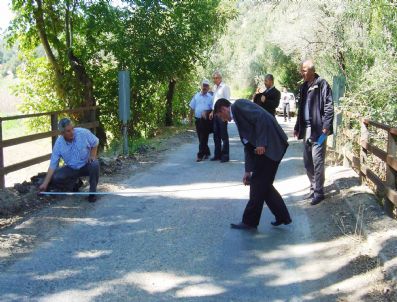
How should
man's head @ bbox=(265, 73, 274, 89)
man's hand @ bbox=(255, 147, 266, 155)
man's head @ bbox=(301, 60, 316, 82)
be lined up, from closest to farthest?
1. man's hand @ bbox=(255, 147, 266, 155)
2. man's head @ bbox=(301, 60, 316, 82)
3. man's head @ bbox=(265, 73, 274, 89)

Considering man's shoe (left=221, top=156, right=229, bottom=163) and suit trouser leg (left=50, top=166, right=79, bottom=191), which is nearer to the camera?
suit trouser leg (left=50, top=166, right=79, bottom=191)

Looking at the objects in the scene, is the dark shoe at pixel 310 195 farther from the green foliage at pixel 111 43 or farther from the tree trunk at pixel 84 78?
the tree trunk at pixel 84 78

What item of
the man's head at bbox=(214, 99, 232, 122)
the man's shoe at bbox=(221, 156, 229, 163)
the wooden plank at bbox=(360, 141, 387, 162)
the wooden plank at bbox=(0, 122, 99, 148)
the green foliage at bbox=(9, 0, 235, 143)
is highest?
the green foliage at bbox=(9, 0, 235, 143)

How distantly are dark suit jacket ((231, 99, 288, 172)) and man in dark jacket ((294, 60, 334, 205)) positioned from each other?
1.34 metres

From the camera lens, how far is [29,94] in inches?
749

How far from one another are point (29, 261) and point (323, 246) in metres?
3.15

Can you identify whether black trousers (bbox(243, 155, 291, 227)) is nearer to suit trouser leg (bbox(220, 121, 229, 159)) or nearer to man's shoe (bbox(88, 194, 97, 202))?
man's shoe (bbox(88, 194, 97, 202))

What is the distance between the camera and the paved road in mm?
4422

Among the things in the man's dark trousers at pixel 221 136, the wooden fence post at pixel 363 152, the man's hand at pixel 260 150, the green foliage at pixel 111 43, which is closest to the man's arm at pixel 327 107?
the wooden fence post at pixel 363 152

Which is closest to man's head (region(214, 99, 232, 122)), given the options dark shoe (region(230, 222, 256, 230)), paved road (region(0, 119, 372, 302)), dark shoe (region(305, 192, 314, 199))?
dark shoe (region(230, 222, 256, 230))

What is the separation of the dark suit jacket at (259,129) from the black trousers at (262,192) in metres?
0.13

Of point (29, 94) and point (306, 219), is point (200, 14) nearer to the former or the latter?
point (29, 94)

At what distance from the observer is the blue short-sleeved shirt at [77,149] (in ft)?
24.3

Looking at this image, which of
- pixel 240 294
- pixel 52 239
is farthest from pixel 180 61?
pixel 240 294
